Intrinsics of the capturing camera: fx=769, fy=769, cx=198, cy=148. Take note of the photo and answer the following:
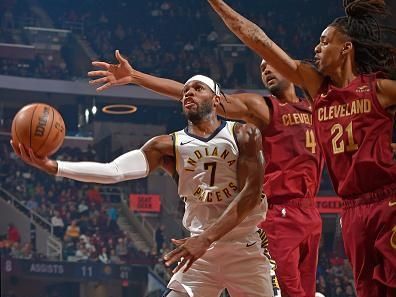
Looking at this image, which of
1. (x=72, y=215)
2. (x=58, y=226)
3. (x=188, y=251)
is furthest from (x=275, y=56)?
(x=72, y=215)

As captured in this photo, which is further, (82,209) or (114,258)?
(82,209)

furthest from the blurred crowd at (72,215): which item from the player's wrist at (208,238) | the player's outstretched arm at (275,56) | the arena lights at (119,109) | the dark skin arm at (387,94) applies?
the dark skin arm at (387,94)

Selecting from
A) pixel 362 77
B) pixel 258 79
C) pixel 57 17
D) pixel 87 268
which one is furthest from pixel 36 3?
pixel 362 77

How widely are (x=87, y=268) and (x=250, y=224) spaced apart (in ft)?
39.9

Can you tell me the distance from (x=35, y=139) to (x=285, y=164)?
2140 mm

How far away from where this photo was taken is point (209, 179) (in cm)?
473

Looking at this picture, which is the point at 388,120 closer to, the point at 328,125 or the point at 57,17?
the point at 328,125

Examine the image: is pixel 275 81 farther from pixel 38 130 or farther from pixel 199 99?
pixel 38 130

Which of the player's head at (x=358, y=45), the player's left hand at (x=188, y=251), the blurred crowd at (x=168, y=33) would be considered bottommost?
the player's left hand at (x=188, y=251)

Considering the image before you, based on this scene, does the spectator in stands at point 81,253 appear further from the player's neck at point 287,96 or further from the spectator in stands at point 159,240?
the player's neck at point 287,96

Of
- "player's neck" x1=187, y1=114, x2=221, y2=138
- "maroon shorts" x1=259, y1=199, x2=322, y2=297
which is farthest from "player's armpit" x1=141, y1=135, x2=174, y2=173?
"maroon shorts" x1=259, y1=199, x2=322, y2=297

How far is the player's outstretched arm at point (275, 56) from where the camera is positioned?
4.23 metres

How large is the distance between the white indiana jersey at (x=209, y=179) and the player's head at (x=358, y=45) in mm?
856

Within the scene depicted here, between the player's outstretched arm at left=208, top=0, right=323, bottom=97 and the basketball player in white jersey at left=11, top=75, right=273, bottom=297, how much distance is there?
618 millimetres
